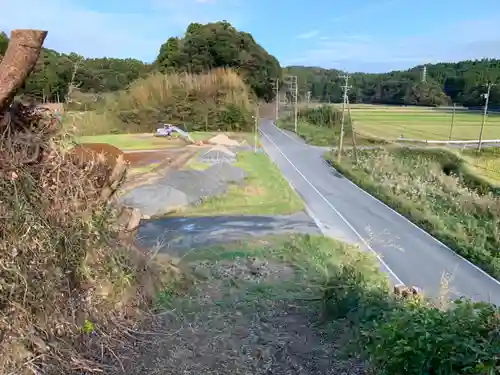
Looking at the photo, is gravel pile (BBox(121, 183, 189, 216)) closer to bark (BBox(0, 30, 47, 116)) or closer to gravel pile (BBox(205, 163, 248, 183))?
gravel pile (BBox(205, 163, 248, 183))

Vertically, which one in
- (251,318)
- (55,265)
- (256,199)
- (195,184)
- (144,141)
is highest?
(55,265)

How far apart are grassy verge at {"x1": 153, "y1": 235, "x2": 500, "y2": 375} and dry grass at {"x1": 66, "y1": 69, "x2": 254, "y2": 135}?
29.9 metres

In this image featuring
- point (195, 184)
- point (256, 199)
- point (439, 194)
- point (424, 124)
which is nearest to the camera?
point (256, 199)

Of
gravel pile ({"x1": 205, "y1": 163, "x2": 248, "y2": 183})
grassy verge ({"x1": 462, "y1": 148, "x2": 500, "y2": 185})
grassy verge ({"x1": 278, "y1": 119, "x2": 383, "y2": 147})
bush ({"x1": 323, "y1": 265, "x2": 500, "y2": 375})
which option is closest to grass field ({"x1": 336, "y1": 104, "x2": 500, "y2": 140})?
grassy verge ({"x1": 278, "y1": 119, "x2": 383, "y2": 147})

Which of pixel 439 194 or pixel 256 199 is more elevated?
pixel 256 199

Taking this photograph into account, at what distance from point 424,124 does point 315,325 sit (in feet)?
164

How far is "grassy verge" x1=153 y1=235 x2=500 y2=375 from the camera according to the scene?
268 centimetres

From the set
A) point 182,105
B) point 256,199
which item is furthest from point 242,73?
point 256,199

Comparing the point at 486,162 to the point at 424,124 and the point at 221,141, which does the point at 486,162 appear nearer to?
the point at 221,141

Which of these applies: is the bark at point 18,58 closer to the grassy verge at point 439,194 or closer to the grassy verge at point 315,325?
the grassy verge at point 315,325

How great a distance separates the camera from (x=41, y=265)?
A: 375 cm

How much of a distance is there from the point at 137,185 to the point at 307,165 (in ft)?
34.2

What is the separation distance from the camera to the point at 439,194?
1873 centimetres

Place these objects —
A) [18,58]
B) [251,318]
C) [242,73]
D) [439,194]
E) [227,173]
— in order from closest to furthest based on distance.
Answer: [18,58] < [251,318] < [227,173] < [439,194] < [242,73]
